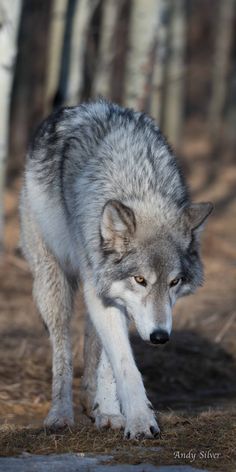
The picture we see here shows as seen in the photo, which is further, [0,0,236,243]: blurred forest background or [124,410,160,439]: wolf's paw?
[0,0,236,243]: blurred forest background

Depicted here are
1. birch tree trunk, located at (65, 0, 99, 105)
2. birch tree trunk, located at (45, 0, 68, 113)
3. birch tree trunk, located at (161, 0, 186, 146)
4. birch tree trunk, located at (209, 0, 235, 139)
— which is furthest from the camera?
birch tree trunk, located at (209, 0, 235, 139)

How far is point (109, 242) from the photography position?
6066 millimetres

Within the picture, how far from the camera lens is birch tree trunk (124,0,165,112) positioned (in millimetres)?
13805

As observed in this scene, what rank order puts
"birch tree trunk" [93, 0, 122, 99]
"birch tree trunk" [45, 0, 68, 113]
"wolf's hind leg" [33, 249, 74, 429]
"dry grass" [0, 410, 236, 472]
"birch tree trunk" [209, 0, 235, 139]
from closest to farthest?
"dry grass" [0, 410, 236, 472], "wolf's hind leg" [33, 249, 74, 429], "birch tree trunk" [93, 0, 122, 99], "birch tree trunk" [45, 0, 68, 113], "birch tree trunk" [209, 0, 235, 139]

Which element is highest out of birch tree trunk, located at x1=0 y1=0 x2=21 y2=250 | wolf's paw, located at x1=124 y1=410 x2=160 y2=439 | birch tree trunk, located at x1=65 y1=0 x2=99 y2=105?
birch tree trunk, located at x1=65 y1=0 x2=99 y2=105

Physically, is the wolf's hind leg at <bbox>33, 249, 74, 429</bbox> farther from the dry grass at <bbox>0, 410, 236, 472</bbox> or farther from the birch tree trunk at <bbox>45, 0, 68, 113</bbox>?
the birch tree trunk at <bbox>45, 0, 68, 113</bbox>

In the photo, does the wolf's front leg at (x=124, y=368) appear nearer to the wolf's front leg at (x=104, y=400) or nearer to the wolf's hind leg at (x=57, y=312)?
the wolf's front leg at (x=104, y=400)

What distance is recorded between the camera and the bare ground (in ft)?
17.9

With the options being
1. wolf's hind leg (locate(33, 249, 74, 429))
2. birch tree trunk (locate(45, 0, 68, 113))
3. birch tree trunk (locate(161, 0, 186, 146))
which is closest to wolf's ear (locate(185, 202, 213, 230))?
wolf's hind leg (locate(33, 249, 74, 429))

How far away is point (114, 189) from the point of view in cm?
633

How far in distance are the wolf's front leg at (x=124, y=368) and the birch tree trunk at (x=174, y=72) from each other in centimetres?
1494

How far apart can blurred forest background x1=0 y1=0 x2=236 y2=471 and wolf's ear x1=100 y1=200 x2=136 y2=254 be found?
3.79ft

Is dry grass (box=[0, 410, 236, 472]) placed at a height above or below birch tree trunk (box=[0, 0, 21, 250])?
below

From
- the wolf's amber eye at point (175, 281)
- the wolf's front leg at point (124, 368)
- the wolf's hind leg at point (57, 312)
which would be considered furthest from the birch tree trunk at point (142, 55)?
the wolf's amber eye at point (175, 281)
